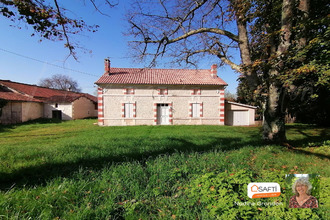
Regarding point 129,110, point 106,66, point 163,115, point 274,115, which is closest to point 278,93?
point 274,115

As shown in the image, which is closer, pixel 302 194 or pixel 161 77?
pixel 302 194

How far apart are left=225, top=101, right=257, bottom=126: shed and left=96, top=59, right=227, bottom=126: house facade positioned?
1320mm

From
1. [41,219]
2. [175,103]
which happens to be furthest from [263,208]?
[175,103]

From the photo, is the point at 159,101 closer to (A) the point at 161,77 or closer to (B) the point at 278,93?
(A) the point at 161,77

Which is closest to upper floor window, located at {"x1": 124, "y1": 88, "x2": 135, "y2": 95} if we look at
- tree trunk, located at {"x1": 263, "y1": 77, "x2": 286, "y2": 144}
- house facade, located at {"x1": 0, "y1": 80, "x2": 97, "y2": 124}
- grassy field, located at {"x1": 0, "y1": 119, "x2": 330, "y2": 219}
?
house facade, located at {"x1": 0, "y1": 80, "x2": 97, "y2": 124}

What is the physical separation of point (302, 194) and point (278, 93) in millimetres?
4336

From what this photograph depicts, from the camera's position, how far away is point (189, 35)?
6055mm

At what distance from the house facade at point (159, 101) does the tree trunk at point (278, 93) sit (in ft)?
29.1

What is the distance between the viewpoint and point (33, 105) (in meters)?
17.5

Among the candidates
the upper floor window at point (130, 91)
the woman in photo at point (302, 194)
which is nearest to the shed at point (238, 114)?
the upper floor window at point (130, 91)

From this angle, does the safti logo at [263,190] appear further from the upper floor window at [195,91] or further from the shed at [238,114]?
the shed at [238,114]

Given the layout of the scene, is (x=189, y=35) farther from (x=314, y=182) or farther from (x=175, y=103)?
(x=175, y=103)

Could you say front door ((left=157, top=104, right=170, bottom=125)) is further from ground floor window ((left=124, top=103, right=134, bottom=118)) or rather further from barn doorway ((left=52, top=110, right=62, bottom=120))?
barn doorway ((left=52, top=110, right=62, bottom=120))

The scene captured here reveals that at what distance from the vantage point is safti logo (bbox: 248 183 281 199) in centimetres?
181
